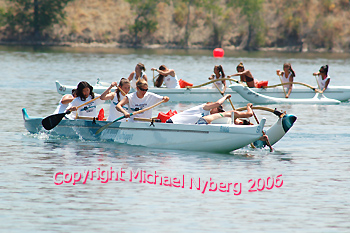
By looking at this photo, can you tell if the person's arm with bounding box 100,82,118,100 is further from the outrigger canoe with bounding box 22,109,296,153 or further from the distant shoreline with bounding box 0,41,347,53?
the distant shoreline with bounding box 0,41,347,53

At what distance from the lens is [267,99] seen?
2641cm

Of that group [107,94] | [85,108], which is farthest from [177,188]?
[85,108]

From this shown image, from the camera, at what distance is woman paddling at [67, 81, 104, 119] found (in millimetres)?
15773

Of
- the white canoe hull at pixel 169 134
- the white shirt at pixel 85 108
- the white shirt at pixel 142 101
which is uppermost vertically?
the white shirt at pixel 142 101

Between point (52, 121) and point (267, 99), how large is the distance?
12.4m

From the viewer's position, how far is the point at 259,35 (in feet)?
302

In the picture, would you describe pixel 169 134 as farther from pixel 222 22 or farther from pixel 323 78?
pixel 222 22

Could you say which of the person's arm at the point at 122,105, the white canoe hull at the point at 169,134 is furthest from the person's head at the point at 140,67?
the person's arm at the point at 122,105

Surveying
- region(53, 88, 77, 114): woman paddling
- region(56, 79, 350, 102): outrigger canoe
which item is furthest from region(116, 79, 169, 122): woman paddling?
region(56, 79, 350, 102): outrigger canoe

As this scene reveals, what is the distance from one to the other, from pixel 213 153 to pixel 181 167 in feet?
5.74

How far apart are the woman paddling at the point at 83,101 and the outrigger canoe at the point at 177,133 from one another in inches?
12.2

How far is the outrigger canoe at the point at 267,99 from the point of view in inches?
1025

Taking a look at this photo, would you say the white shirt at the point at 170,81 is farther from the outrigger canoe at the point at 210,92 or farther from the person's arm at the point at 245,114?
the person's arm at the point at 245,114

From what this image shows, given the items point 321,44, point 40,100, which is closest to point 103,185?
point 40,100
